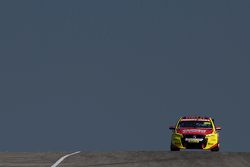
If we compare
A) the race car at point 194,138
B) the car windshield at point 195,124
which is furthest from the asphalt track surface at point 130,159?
the car windshield at point 195,124

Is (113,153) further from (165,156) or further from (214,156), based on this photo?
(214,156)

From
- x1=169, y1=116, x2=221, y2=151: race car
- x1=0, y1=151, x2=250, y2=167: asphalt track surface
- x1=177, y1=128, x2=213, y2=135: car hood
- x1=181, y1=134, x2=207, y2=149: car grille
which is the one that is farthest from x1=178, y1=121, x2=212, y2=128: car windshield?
x1=0, y1=151, x2=250, y2=167: asphalt track surface

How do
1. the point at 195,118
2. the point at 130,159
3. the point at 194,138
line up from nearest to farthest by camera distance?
the point at 130,159, the point at 194,138, the point at 195,118

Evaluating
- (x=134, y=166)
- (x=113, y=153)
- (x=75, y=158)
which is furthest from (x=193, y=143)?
(x=134, y=166)

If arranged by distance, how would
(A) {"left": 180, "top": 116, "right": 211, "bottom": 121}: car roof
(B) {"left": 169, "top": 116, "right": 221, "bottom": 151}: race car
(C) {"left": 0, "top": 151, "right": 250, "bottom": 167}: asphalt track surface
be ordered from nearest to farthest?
(C) {"left": 0, "top": 151, "right": 250, "bottom": 167}: asphalt track surface
(B) {"left": 169, "top": 116, "right": 221, "bottom": 151}: race car
(A) {"left": 180, "top": 116, "right": 211, "bottom": 121}: car roof

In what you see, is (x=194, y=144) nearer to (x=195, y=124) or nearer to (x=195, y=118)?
(x=195, y=124)

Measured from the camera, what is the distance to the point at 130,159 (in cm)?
2120

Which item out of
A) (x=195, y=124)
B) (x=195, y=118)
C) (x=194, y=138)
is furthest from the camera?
(x=195, y=118)

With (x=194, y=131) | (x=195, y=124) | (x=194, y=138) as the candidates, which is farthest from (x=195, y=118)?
(x=194, y=138)

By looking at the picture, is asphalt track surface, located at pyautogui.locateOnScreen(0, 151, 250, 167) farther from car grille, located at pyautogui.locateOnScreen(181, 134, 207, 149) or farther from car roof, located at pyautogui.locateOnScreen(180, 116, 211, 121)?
car roof, located at pyautogui.locateOnScreen(180, 116, 211, 121)

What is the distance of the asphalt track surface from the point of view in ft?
64.5

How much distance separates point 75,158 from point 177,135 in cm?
1024

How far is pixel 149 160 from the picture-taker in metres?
20.9

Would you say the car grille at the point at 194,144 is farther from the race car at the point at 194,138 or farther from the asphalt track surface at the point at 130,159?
the asphalt track surface at the point at 130,159
